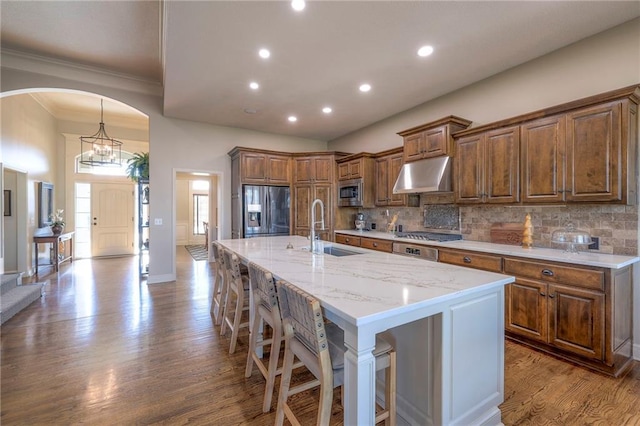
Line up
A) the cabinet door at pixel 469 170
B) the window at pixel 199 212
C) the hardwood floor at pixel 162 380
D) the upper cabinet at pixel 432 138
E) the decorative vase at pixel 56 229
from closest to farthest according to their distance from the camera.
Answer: the hardwood floor at pixel 162 380 → the cabinet door at pixel 469 170 → the upper cabinet at pixel 432 138 → the decorative vase at pixel 56 229 → the window at pixel 199 212

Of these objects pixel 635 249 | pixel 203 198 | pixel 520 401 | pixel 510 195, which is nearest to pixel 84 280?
pixel 203 198

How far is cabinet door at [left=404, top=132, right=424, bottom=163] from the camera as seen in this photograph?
3.97 meters

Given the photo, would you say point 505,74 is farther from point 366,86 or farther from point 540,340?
point 540,340

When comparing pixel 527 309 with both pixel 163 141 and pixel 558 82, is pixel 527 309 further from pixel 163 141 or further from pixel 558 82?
pixel 163 141

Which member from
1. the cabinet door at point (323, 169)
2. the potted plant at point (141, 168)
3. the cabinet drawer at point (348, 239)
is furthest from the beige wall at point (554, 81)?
the potted plant at point (141, 168)

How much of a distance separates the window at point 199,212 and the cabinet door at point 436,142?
29.7ft

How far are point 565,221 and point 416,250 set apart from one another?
1.55 metres

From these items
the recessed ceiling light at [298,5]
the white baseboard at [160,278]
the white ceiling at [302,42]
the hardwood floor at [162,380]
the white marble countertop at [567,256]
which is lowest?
the hardwood floor at [162,380]

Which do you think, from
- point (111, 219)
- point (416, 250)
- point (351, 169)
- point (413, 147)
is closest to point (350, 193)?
point (351, 169)

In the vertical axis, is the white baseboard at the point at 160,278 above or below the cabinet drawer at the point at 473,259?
below

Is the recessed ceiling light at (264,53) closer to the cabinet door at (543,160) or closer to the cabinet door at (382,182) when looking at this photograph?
the cabinet door at (382,182)

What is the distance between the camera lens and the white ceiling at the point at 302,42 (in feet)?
7.73

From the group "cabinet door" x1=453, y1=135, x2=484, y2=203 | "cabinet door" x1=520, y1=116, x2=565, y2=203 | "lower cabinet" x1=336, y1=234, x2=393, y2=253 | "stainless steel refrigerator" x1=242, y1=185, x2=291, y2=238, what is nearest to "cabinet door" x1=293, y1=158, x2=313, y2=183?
"stainless steel refrigerator" x1=242, y1=185, x2=291, y2=238

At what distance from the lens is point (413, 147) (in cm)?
409
